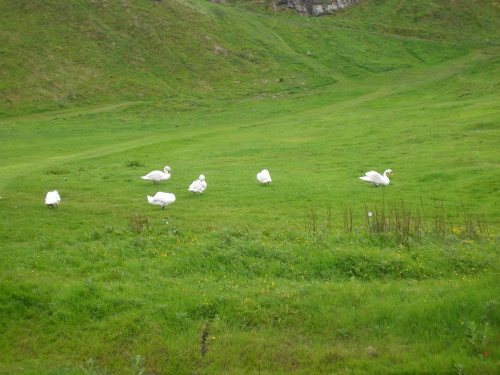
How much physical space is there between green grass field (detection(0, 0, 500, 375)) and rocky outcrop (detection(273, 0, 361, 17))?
64632 mm

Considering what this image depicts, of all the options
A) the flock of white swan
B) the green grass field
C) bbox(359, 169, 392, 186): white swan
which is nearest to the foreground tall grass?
the green grass field

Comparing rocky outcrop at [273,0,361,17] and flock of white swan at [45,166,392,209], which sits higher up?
rocky outcrop at [273,0,361,17]

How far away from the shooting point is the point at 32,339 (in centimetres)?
798

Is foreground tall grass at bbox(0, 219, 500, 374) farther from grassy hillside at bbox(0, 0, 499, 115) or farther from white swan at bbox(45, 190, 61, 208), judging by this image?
grassy hillside at bbox(0, 0, 499, 115)

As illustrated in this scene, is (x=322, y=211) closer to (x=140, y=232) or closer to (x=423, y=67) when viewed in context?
(x=140, y=232)

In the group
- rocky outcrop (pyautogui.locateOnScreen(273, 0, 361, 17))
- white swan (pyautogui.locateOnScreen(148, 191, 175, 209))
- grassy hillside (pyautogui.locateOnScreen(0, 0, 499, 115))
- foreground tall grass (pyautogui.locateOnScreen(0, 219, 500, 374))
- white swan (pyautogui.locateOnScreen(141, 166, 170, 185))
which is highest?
rocky outcrop (pyautogui.locateOnScreen(273, 0, 361, 17))

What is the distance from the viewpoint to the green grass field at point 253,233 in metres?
7.62

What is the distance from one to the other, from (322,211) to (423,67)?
70471 mm

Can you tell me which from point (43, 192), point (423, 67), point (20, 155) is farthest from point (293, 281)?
point (423, 67)

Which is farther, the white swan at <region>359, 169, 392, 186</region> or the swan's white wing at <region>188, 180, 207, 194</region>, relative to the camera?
the white swan at <region>359, 169, 392, 186</region>

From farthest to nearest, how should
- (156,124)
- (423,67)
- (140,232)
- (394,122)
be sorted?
(423,67)
(156,124)
(394,122)
(140,232)

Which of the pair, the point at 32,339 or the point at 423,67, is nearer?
the point at 32,339

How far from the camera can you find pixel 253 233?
12195 mm

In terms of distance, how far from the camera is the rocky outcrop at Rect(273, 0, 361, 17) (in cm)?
11969
